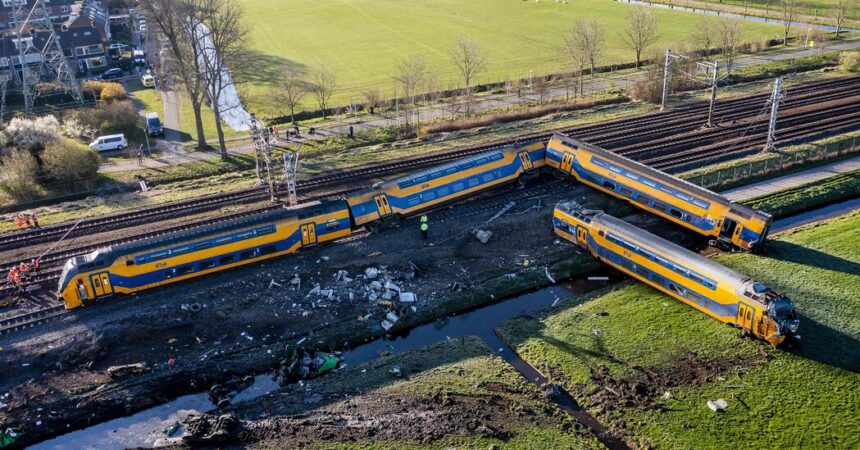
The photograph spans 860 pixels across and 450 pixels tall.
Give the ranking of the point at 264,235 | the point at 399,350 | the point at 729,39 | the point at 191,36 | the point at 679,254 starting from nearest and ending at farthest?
the point at 399,350, the point at 679,254, the point at 264,235, the point at 191,36, the point at 729,39

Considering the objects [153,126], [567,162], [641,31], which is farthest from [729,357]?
[641,31]

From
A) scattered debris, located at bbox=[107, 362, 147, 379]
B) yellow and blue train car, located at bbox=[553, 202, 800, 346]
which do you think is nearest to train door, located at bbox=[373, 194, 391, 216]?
yellow and blue train car, located at bbox=[553, 202, 800, 346]

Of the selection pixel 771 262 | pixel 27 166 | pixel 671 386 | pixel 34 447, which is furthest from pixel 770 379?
pixel 27 166

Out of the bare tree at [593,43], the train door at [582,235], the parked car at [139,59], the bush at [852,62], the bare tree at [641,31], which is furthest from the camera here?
the parked car at [139,59]

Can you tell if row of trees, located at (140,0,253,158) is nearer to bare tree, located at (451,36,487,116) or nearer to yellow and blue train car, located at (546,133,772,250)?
bare tree, located at (451,36,487,116)

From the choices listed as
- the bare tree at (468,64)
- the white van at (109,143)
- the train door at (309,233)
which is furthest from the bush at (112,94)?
the train door at (309,233)

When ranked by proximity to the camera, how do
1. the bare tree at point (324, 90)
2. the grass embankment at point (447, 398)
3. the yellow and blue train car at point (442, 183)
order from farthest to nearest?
the bare tree at point (324, 90)
the yellow and blue train car at point (442, 183)
the grass embankment at point (447, 398)

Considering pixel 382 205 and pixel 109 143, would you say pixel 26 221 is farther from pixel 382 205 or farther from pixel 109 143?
pixel 382 205

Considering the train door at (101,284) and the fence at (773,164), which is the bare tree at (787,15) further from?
the train door at (101,284)
